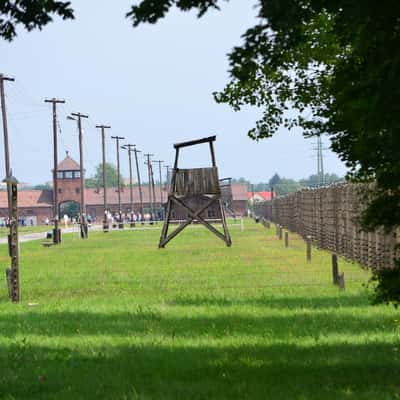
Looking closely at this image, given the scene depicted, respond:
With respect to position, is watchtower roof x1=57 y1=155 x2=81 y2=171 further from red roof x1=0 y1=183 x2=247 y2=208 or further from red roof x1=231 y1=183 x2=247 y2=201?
red roof x1=231 y1=183 x2=247 y2=201

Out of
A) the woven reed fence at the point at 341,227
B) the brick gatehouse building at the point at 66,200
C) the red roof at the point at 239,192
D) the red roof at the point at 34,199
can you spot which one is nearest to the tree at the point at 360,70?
the woven reed fence at the point at 341,227

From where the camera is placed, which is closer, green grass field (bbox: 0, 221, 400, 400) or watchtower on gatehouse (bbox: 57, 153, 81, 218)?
green grass field (bbox: 0, 221, 400, 400)

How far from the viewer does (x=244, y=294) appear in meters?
20.4

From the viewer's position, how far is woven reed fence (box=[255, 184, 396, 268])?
26391 millimetres

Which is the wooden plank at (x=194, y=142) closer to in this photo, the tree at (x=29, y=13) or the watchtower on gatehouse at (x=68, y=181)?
the tree at (x=29, y=13)

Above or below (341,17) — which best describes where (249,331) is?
below

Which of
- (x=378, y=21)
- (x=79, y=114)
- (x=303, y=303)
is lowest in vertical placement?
(x=303, y=303)

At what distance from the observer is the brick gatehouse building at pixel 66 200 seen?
163125 millimetres

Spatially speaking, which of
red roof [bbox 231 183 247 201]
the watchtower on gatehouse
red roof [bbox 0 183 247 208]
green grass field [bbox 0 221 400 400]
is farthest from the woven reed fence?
red roof [bbox 231 183 247 201]

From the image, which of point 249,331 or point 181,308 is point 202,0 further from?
point 181,308

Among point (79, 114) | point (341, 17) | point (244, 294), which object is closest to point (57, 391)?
point (341, 17)

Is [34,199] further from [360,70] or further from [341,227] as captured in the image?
[360,70]

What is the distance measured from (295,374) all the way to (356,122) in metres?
2.57

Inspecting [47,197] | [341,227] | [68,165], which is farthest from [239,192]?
[341,227]
